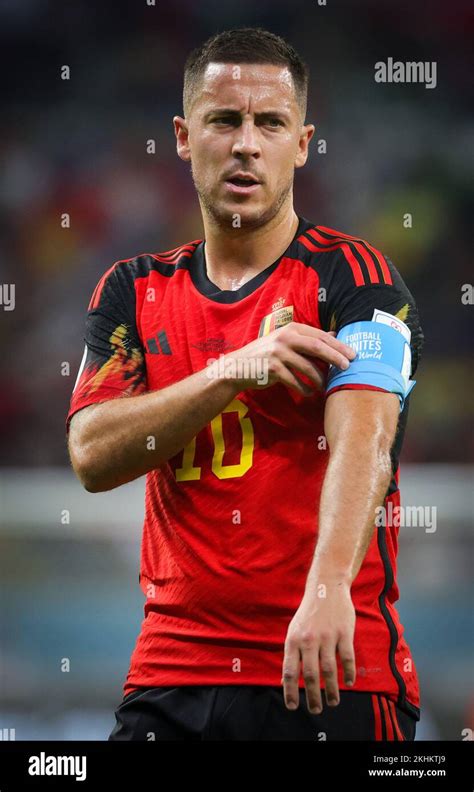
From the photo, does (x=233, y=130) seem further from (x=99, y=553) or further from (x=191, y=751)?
(x=99, y=553)

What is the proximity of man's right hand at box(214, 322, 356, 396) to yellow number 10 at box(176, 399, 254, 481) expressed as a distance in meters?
0.20

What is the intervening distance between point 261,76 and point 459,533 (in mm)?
3224

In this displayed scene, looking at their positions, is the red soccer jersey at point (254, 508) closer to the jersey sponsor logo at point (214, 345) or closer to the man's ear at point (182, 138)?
the jersey sponsor logo at point (214, 345)

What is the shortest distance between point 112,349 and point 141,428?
33 cm

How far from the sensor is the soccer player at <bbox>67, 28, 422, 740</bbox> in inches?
86.7

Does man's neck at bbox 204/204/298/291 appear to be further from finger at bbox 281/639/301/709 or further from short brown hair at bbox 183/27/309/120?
finger at bbox 281/639/301/709

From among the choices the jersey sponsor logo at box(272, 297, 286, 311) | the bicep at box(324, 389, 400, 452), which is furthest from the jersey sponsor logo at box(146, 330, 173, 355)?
the bicep at box(324, 389, 400, 452)

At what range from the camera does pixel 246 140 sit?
8.36 feet

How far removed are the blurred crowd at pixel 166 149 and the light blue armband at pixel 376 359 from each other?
4021 millimetres

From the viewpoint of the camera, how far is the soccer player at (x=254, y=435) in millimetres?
2203

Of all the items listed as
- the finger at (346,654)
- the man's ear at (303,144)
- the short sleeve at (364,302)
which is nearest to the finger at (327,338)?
the short sleeve at (364,302)

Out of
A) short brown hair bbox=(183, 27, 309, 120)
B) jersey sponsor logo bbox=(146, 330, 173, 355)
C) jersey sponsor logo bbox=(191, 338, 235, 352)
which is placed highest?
short brown hair bbox=(183, 27, 309, 120)

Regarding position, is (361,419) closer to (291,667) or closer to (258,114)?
(291,667)

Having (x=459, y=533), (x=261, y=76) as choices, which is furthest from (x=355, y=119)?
(x=261, y=76)
